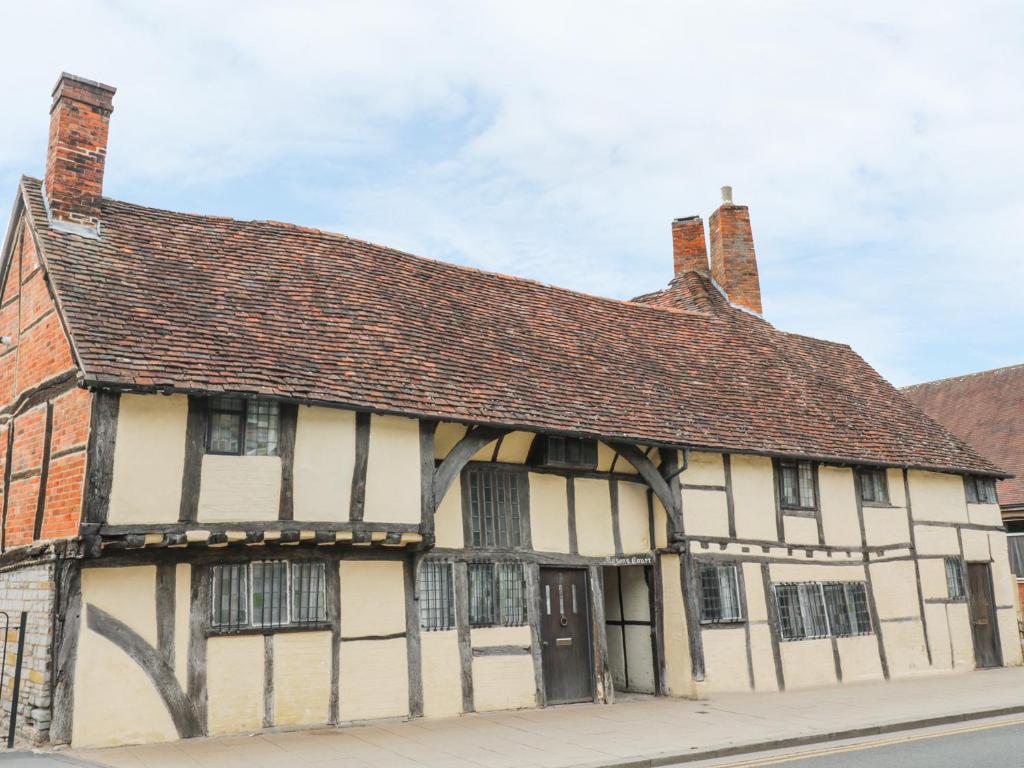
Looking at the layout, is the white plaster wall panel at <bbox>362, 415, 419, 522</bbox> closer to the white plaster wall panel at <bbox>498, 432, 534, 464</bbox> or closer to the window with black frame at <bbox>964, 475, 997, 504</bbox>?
the white plaster wall panel at <bbox>498, 432, 534, 464</bbox>

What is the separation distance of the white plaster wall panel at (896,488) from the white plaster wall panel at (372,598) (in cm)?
1051

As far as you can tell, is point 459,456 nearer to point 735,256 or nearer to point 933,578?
point 933,578

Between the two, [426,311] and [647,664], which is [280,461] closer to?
[426,311]

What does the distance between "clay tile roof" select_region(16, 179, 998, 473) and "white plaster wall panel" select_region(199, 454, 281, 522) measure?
88cm

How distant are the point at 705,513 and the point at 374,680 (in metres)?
6.14

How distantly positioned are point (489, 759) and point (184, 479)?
4533 mm

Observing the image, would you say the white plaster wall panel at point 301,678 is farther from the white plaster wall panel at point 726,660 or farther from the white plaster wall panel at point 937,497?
the white plaster wall panel at point 937,497

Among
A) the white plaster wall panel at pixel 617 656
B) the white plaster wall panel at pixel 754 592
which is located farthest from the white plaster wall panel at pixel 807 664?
the white plaster wall panel at pixel 617 656

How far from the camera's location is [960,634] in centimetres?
1744

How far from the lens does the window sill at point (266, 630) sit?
10.2 meters

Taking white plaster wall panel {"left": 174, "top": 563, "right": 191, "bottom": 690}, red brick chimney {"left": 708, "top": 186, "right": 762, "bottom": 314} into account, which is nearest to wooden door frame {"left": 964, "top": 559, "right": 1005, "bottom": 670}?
red brick chimney {"left": 708, "top": 186, "right": 762, "bottom": 314}

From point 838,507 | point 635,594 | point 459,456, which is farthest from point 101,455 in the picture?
point 838,507

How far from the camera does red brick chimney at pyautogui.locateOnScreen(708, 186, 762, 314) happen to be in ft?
71.1

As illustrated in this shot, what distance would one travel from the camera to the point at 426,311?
1440cm
